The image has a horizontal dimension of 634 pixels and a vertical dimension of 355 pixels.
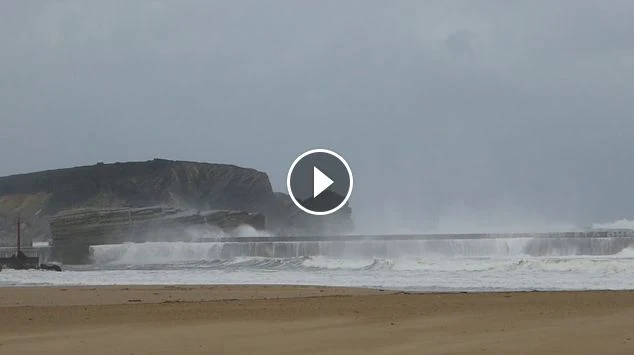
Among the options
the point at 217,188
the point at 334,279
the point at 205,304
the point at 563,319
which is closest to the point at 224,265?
the point at 334,279

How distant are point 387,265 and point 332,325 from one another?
2495 cm

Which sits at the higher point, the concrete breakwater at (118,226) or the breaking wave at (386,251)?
the concrete breakwater at (118,226)

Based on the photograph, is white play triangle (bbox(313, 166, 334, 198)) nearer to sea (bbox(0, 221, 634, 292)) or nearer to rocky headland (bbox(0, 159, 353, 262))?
sea (bbox(0, 221, 634, 292))

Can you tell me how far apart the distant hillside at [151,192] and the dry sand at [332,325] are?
88.8 metres

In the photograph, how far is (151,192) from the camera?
111m

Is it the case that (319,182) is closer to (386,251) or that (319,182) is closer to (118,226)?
(386,251)

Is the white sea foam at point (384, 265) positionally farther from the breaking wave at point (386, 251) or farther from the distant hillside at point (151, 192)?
the distant hillside at point (151, 192)

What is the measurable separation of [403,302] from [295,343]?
5.91 metres

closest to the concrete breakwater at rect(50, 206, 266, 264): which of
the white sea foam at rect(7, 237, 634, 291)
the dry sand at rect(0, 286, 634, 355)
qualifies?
the white sea foam at rect(7, 237, 634, 291)

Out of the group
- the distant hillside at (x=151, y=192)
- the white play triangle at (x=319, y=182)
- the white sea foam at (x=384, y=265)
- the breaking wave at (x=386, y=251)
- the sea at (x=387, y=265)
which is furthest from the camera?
the distant hillside at (x=151, y=192)

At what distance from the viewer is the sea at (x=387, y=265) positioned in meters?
25.8

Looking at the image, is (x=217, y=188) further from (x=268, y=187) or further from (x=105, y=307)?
(x=105, y=307)

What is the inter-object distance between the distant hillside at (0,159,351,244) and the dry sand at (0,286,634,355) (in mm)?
88775

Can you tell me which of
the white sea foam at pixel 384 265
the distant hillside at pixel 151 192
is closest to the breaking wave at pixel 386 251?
the white sea foam at pixel 384 265
